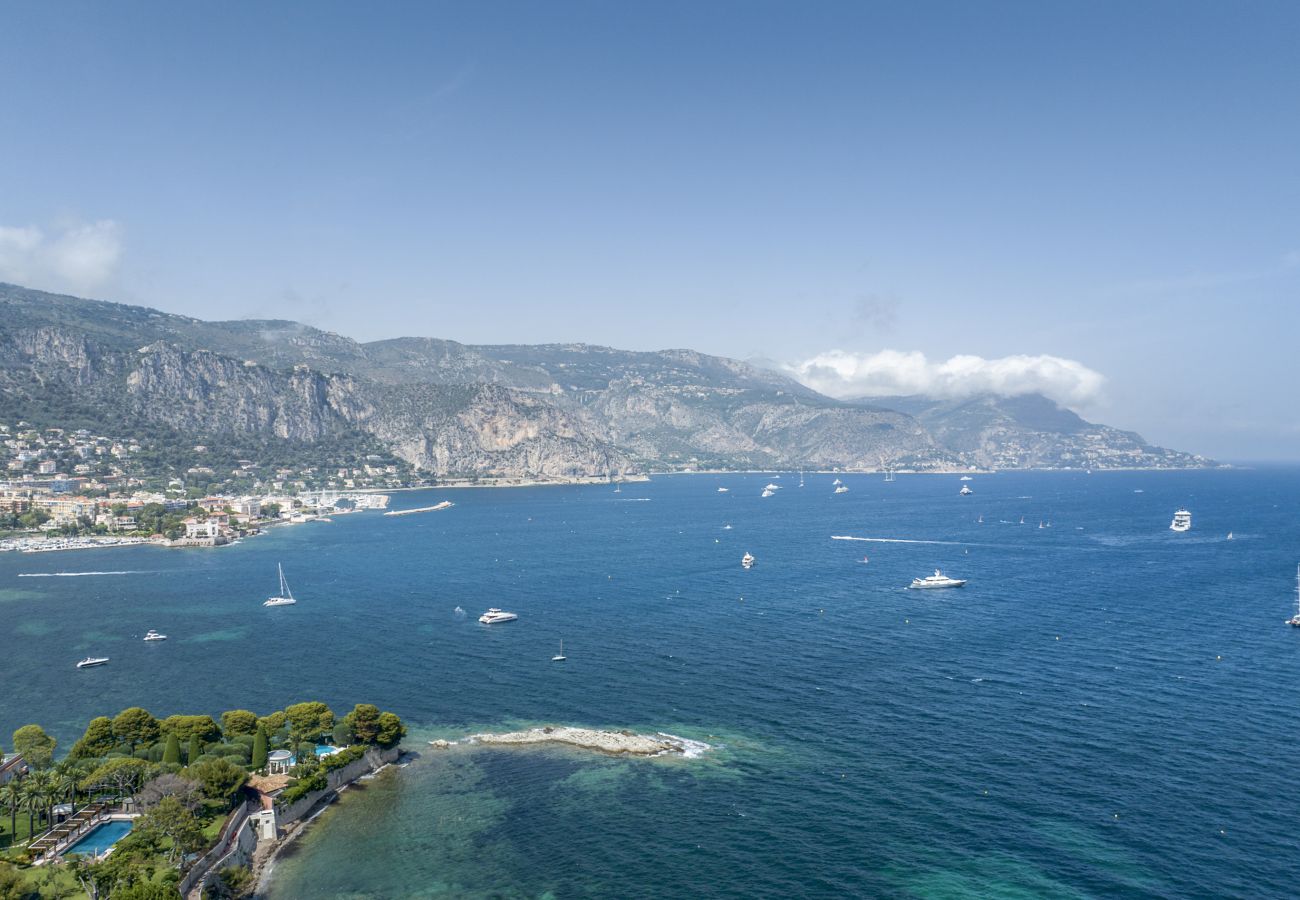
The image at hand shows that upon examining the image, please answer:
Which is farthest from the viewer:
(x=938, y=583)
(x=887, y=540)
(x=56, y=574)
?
(x=887, y=540)

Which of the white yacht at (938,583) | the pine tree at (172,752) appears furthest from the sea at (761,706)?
the pine tree at (172,752)

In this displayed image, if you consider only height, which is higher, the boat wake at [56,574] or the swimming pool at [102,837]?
the swimming pool at [102,837]

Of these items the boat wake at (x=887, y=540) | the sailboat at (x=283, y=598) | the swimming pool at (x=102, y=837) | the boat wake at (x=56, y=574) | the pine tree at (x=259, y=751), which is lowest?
the boat wake at (x=56, y=574)

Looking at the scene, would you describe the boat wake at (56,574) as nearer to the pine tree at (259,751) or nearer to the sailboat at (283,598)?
the sailboat at (283,598)

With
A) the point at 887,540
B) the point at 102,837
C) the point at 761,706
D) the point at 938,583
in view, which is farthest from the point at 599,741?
the point at 887,540

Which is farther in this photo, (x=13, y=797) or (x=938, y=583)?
(x=938, y=583)

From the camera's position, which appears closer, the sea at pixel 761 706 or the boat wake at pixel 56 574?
the sea at pixel 761 706

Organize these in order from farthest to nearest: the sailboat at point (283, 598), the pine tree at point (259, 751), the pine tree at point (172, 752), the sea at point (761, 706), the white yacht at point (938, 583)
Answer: the white yacht at point (938, 583), the sailboat at point (283, 598), the pine tree at point (259, 751), the pine tree at point (172, 752), the sea at point (761, 706)

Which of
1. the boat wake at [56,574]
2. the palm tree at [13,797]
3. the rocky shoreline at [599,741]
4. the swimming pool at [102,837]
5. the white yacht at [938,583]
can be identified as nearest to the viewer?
the swimming pool at [102,837]

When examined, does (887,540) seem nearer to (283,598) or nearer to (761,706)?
(761,706)
